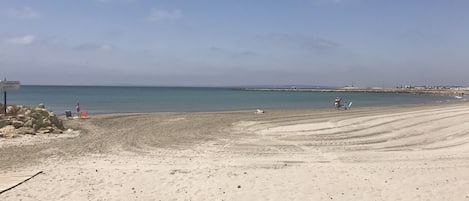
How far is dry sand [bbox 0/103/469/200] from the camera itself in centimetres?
892

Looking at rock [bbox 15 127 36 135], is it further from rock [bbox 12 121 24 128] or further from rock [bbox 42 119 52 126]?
rock [bbox 42 119 52 126]

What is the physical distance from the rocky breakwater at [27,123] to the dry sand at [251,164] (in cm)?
146

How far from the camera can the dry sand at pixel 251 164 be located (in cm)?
892

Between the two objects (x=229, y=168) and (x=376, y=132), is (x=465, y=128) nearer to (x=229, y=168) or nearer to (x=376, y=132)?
(x=376, y=132)

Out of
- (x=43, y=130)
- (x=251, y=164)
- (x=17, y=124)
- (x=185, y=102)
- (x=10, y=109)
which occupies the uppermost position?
(x=10, y=109)

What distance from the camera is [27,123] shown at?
18.2 meters

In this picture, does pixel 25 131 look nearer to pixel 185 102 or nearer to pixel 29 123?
pixel 29 123

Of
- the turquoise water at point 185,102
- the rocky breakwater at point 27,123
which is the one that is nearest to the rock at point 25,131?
the rocky breakwater at point 27,123

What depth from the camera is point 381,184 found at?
955 centimetres

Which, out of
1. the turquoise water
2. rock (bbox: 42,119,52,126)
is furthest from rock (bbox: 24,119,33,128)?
the turquoise water

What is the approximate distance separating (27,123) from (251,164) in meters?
11.1

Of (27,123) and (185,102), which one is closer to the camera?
(27,123)

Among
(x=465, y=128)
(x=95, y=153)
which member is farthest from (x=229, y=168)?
(x=465, y=128)

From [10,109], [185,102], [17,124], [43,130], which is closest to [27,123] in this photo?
[17,124]
